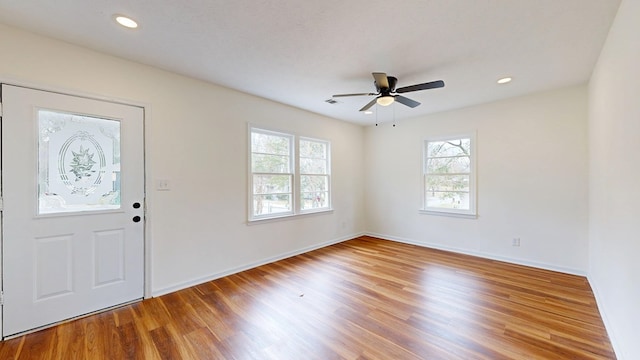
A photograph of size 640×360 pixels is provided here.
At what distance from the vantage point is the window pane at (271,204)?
4078 millimetres

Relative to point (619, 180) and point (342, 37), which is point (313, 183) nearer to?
point (342, 37)

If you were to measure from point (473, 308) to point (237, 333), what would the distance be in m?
2.30

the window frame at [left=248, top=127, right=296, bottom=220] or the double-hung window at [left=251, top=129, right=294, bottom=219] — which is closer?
the window frame at [left=248, top=127, right=296, bottom=220]

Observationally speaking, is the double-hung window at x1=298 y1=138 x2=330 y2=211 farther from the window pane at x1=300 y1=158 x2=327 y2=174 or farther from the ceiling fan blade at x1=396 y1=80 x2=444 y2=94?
the ceiling fan blade at x1=396 y1=80 x2=444 y2=94

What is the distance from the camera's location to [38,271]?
2.30 meters

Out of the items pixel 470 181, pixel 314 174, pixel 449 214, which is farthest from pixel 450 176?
pixel 314 174

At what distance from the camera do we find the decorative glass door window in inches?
92.1

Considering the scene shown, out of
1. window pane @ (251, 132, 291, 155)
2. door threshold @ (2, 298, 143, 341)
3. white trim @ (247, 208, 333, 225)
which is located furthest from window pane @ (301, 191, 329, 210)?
door threshold @ (2, 298, 143, 341)

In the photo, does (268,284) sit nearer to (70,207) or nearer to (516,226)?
(70,207)

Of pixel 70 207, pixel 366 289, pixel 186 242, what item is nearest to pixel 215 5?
pixel 70 207

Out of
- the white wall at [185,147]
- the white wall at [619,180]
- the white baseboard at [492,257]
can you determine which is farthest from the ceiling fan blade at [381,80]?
the white baseboard at [492,257]

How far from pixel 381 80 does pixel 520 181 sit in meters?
2.94

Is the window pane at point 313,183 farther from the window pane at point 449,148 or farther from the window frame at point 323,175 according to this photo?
the window pane at point 449,148

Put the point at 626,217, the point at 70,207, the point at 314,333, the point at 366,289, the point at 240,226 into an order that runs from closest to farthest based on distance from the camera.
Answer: the point at 626,217 < the point at 314,333 < the point at 70,207 < the point at 366,289 < the point at 240,226
